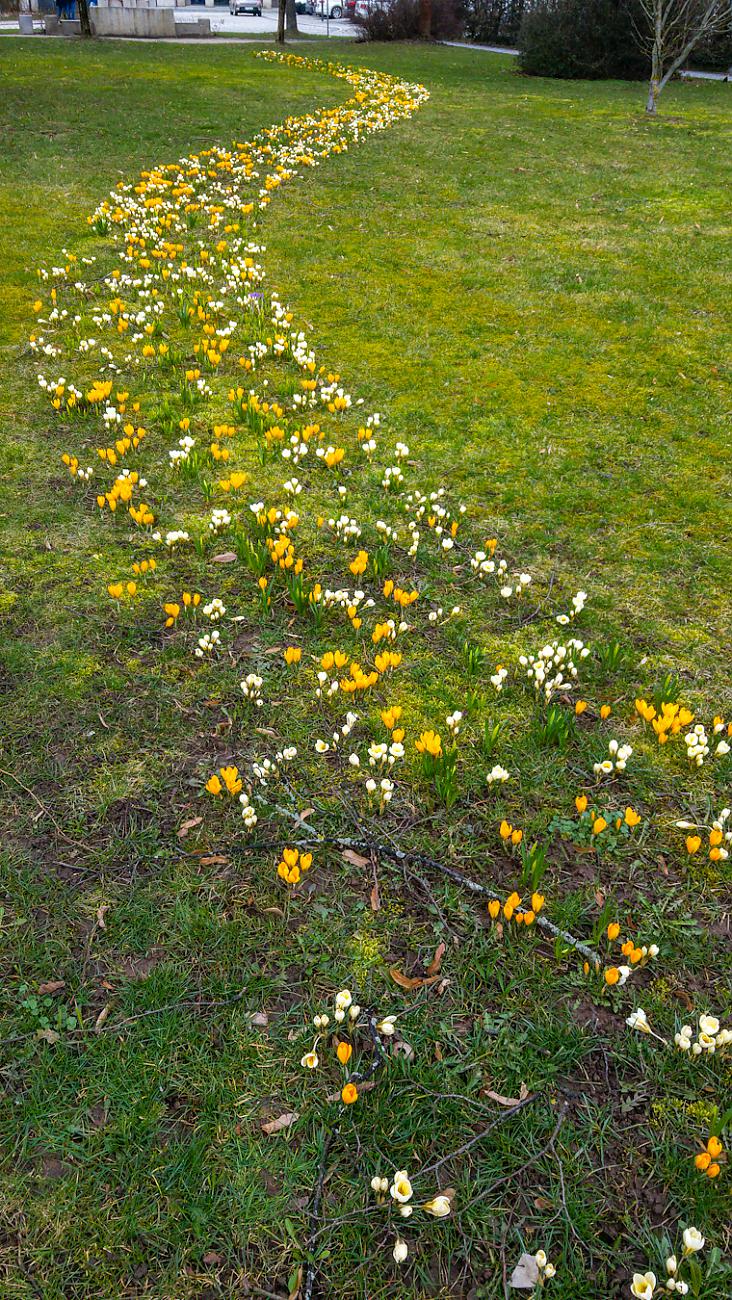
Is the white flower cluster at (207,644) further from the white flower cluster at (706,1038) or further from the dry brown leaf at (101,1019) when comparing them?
the white flower cluster at (706,1038)

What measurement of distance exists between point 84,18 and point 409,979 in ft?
133

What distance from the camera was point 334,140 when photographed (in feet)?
50.8

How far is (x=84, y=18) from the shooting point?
3134 cm

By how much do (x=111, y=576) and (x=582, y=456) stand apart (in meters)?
3.44

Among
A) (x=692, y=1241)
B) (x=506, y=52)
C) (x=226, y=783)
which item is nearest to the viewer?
(x=692, y=1241)

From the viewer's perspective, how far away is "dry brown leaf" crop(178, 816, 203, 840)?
3.18m

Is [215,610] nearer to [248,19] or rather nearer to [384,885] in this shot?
[384,885]

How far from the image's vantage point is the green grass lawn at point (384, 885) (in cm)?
215

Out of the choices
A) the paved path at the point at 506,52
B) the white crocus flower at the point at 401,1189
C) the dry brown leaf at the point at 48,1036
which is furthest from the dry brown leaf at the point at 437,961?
the paved path at the point at 506,52

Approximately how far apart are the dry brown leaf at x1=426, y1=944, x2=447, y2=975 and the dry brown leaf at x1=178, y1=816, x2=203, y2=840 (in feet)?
3.60

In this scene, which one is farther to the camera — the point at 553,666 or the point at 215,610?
the point at 215,610

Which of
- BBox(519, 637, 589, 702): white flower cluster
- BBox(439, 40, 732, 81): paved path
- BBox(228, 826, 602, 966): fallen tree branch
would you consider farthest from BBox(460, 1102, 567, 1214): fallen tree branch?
BBox(439, 40, 732, 81): paved path

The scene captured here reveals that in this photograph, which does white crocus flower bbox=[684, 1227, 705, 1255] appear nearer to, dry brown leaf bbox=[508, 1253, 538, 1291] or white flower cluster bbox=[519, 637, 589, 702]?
dry brown leaf bbox=[508, 1253, 538, 1291]

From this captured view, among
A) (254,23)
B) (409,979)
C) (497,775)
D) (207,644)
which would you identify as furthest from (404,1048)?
(254,23)
